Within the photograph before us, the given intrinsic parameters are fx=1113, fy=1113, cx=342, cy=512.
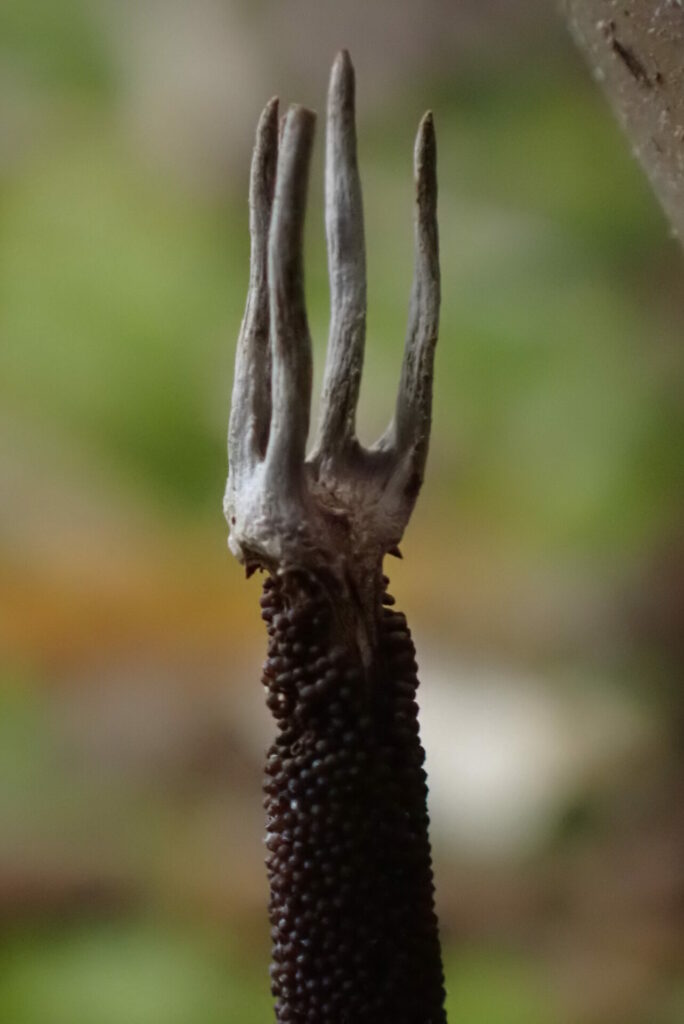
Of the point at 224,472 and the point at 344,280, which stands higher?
the point at 224,472

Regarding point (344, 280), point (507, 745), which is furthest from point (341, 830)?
point (507, 745)

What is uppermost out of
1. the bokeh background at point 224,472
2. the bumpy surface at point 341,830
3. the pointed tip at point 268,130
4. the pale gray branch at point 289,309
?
the bokeh background at point 224,472

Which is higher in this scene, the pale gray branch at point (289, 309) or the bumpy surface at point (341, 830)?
the pale gray branch at point (289, 309)

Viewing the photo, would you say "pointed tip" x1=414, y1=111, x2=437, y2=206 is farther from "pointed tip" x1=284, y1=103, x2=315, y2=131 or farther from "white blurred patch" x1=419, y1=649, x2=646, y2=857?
"white blurred patch" x1=419, y1=649, x2=646, y2=857

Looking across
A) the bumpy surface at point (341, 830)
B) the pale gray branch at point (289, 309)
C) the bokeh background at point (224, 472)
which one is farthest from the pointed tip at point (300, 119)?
the bokeh background at point (224, 472)

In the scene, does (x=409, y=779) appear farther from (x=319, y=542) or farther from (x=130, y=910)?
(x=130, y=910)

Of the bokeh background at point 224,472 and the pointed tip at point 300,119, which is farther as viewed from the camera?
Result: the bokeh background at point 224,472

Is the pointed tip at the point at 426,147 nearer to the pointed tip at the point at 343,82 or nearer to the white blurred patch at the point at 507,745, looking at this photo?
the pointed tip at the point at 343,82

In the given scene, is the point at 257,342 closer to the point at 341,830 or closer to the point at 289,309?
the point at 289,309

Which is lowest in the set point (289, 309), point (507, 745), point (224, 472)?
point (289, 309)
